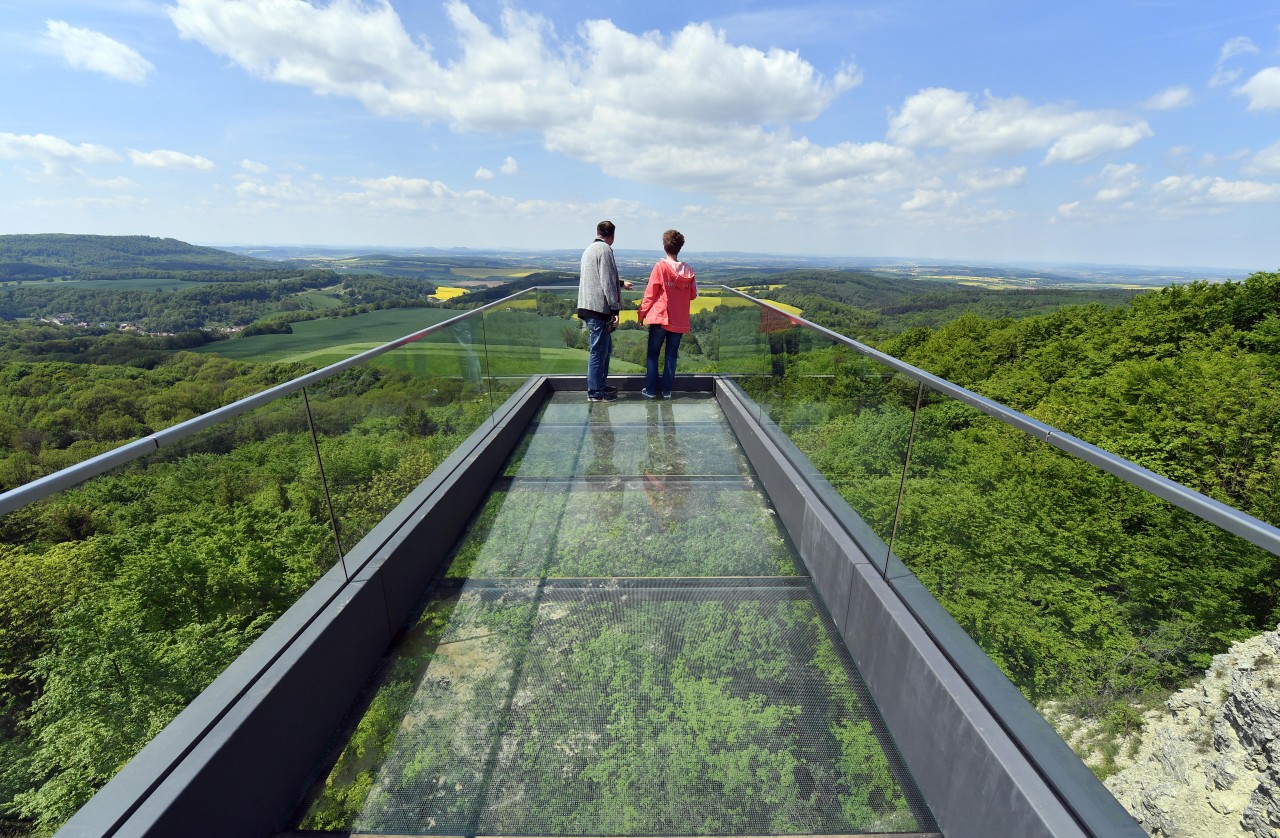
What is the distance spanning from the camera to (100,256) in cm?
9438

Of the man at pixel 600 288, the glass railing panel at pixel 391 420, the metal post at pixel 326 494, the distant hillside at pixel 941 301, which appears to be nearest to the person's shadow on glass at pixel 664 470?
the man at pixel 600 288

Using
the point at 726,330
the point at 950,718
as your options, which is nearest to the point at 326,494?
the point at 950,718

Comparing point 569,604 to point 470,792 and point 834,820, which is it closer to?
point 470,792

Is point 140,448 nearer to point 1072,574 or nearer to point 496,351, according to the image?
point 1072,574

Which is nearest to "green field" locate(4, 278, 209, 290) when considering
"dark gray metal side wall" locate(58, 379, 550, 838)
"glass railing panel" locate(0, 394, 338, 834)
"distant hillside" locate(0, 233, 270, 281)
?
"distant hillside" locate(0, 233, 270, 281)

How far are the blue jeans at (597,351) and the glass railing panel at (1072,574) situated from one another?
368cm

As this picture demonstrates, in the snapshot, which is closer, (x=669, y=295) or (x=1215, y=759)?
(x=1215, y=759)

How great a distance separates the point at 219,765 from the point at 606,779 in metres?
1.07

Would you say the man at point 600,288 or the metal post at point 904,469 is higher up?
the man at point 600,288

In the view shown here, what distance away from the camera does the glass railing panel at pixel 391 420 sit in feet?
7.96

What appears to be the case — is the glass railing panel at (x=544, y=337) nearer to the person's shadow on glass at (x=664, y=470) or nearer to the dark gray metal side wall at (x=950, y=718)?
the person's shadow on glass at (x=664, y=470)

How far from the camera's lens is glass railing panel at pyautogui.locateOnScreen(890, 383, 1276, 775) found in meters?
1.56

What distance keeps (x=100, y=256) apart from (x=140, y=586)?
427 ft

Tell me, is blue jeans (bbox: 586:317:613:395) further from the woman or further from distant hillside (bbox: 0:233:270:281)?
distant hillside (bbox: 0:233:270:281)
